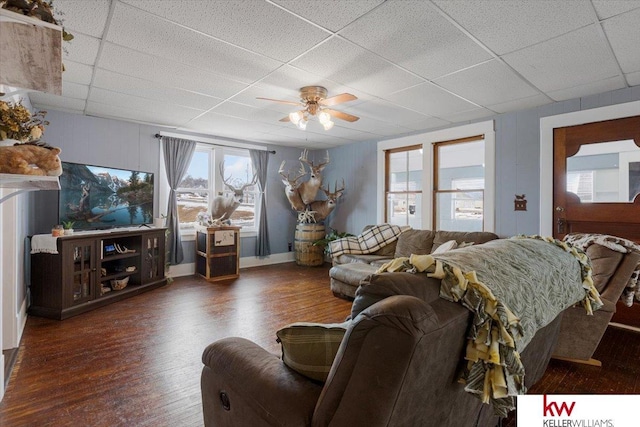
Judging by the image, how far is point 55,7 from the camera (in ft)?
6.34

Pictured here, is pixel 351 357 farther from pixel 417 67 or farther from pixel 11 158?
pixel 417 67

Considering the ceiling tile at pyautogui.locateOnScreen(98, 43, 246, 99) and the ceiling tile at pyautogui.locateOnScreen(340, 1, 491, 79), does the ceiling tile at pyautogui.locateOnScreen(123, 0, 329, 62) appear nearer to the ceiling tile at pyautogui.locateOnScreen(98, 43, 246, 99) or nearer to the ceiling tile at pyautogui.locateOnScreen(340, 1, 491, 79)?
the ceiling tile at pyautogui.locateOnScreen(340, 1, 491, 79)

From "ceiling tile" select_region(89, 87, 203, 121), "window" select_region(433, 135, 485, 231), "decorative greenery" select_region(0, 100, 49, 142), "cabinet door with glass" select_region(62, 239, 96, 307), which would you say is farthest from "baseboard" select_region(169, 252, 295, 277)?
"decorative greenery" select_region(0, 100, 49, 142)

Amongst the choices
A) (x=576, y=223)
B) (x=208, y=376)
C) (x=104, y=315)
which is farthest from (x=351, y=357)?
(x=576, y=223)

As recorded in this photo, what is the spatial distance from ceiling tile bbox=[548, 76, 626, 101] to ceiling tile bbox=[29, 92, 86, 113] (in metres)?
5.19

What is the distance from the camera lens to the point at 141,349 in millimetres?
2588

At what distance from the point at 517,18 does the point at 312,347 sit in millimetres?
2285

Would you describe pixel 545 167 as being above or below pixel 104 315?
above

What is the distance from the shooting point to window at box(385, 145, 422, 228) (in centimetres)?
507

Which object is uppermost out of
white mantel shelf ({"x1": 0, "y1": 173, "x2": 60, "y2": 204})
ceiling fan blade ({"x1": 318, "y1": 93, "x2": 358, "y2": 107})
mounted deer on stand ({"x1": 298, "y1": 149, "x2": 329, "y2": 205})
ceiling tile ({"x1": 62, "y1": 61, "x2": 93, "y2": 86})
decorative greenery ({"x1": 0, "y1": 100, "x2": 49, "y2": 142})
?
ceiling tile ({"x1": 62, "y1": 61, "x2": 93, "y2": 86})

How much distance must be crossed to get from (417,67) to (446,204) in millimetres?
2533

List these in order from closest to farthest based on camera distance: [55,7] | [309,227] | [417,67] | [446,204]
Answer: [55,7]
[417,67]
[446,204]
[309,227]

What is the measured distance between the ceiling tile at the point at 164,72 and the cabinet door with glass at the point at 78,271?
186cm

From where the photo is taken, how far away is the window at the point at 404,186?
5070 millimetres
